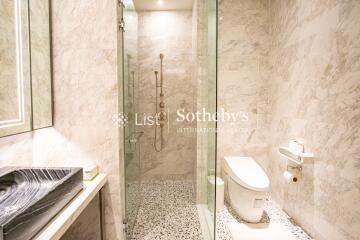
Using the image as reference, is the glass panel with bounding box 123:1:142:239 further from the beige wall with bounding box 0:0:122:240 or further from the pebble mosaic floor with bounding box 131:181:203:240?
the beige wall with bounding box 0:0:122:240

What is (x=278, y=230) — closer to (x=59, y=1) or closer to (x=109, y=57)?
(x=109, y=57)

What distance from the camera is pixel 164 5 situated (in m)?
2.89

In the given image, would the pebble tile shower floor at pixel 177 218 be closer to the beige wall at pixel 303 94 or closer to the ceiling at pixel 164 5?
the beige wall at pixel 303 94

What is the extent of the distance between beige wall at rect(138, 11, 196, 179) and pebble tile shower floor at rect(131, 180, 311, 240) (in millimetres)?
445

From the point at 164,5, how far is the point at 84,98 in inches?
80.7

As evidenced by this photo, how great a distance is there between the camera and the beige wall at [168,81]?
3.04m

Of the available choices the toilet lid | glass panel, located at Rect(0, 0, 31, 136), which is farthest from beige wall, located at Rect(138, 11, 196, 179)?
Answer: glass panel, located at Rect(0, 0, 31, 136)

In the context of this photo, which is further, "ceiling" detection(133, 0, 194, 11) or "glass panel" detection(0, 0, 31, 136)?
"ceiling" detection(133, 0, 194, 11)

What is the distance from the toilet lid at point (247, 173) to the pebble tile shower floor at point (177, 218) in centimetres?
51

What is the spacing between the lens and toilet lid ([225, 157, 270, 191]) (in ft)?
6.22

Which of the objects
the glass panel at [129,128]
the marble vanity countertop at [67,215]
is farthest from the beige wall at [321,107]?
the marble vanity countertop at [67,215]

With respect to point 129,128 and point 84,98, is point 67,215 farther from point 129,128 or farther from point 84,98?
point 129,128

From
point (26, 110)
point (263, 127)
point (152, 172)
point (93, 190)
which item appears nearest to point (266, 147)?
point (263, 127)

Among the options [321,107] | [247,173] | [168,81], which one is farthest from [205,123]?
[168,81]
